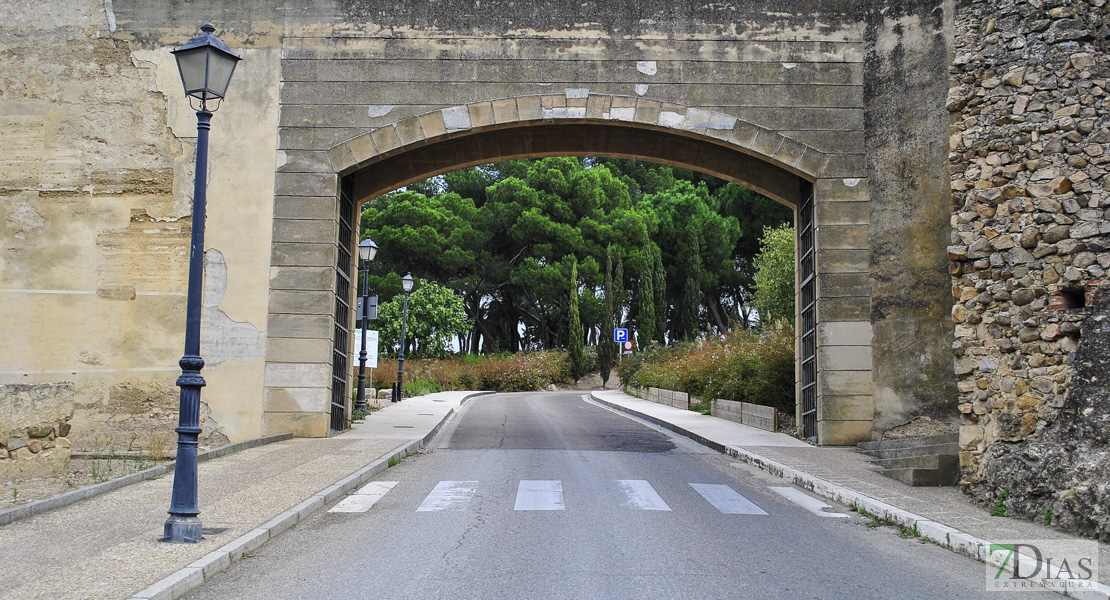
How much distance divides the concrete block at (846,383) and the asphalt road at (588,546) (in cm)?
407

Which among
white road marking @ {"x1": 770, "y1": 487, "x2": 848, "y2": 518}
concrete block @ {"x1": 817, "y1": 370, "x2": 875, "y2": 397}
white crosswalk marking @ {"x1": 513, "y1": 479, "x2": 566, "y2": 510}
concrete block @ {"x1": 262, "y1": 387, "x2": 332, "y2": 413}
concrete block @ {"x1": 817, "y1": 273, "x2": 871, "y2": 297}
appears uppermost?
concrete block @ {"x1": 817, "y1": 273, "x2": 871, "y2": 297}

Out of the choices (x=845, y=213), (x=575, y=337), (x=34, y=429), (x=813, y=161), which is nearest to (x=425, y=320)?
(x=575, y=337)

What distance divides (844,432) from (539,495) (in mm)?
7365

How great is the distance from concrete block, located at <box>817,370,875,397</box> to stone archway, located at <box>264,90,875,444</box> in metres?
0.02

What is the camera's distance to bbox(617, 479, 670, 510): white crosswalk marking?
29.5ft

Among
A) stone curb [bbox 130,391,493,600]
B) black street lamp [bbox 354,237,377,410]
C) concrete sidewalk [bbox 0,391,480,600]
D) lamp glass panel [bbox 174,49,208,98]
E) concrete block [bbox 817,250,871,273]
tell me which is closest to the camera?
→ stone curb [bbox 130,391,493,600]

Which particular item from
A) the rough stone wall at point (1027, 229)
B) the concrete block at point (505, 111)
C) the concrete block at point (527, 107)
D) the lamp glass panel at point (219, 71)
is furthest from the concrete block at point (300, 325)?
the rough stone wall at point (1027, 229)

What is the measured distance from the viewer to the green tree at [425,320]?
44812 millimetres

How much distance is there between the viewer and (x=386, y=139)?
1565 centimetres

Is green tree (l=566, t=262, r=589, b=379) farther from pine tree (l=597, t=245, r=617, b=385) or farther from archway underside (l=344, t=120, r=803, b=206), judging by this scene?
archway underside (l=344, t=120, r=803, b=206)

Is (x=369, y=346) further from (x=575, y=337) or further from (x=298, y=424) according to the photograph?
(x=575, y=337)

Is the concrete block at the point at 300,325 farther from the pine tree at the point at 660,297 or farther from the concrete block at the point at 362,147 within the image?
the pine tree at the point at 660,297

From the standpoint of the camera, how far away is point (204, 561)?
19.6ft

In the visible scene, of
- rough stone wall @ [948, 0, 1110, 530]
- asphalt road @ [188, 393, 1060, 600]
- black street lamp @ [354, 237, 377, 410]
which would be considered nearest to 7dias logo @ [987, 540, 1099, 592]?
asphalt road @ [188, 393, 1060, 600]
